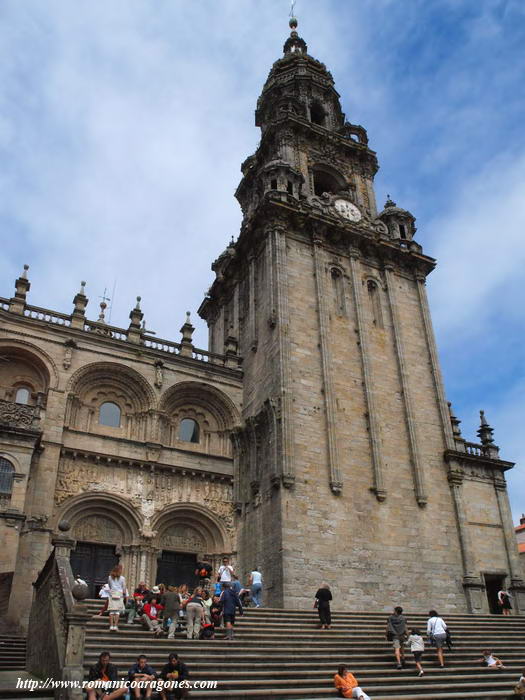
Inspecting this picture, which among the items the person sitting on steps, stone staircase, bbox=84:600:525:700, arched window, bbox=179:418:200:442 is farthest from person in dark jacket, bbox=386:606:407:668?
arched window, bbox=179:418:200:442

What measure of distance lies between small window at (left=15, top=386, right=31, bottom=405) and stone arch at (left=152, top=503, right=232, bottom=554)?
23.3 feet

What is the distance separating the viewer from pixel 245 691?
11062 millimetres

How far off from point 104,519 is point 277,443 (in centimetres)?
733

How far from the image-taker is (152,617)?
14297 mm

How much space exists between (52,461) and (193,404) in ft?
24.1

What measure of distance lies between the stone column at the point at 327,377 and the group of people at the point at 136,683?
522 inches

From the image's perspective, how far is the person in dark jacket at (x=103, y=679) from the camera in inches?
385

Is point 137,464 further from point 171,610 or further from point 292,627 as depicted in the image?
point 171,610

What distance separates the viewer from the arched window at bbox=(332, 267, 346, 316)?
2834 cm

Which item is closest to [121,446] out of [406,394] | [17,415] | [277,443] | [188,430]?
[188,430]

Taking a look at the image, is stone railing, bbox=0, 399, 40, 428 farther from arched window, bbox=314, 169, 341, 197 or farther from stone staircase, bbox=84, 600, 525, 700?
arched window, bbox=314, 169, 341, 197

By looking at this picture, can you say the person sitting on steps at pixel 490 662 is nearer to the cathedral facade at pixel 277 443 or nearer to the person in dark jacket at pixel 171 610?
the cathedral facade at pixel 277 443

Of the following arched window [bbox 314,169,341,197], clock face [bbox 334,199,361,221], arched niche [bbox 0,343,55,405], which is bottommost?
arched niche [bbox 0,343,55,405]

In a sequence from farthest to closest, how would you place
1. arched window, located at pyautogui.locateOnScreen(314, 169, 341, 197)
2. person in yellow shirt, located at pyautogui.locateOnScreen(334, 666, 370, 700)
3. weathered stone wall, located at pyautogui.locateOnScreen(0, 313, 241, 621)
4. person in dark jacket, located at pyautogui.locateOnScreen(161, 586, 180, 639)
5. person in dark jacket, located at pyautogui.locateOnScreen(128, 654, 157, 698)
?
1. arched window, located at pyautogui.locateOnScreen(314, 169, 341, 197)
2. weathered stone wall, located at pyautogui.locateOnScreen(0, 313, 241, 621)
3. person in dark jacket, located at pyautogui.locateOnScreen(161, 586, 180, 639)
4. person in yellow shirt, located at pyautogui.locateOnScreen(334, 666, 370, 700)
5. person in dark jacket, located at pyautogui.locateOnScreen(128, 654, 157, 698)
